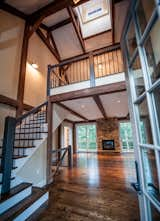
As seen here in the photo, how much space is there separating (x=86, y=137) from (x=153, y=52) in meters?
9.29

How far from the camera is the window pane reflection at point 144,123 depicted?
978 mm

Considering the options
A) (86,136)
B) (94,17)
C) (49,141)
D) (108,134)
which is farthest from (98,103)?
(86,136)

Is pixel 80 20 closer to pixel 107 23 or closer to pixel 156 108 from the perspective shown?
pixel 107 23

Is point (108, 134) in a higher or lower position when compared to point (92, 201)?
higher

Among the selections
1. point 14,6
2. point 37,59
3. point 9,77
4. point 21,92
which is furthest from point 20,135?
point 14,6

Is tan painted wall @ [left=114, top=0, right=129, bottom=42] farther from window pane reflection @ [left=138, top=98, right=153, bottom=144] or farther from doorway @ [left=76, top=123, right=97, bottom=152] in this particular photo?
doorway @ [left=76, top=123, right=97, bottom=152]

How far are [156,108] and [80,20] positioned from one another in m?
7.09

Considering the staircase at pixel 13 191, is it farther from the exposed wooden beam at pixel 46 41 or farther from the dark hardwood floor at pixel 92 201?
the exposed wooden beam at pixel 46 41

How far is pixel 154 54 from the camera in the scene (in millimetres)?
973

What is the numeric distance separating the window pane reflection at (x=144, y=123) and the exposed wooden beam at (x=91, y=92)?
2158 mm

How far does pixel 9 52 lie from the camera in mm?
3836

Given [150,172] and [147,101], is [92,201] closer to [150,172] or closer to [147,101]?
[150,172]

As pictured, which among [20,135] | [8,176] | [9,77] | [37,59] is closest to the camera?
[8,176]

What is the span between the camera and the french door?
2.78 ft
